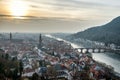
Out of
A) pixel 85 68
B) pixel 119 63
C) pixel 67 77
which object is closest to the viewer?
pixel 67 77

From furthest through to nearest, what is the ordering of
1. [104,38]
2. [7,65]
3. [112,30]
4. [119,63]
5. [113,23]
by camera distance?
1. [113,23]
2. [112,30]
3. [104,38]
4. [119,63]
5. [7,65]

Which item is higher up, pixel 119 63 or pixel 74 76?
pixel 74 76

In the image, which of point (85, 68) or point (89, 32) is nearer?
point (85, 68)

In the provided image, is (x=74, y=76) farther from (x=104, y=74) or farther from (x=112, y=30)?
(x=112, y=30)

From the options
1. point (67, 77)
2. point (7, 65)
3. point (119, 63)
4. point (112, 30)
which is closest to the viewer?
point (67, 77)

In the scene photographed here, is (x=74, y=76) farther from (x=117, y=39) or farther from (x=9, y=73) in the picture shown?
(x=117, y=39)

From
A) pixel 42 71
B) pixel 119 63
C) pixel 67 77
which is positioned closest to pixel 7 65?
pixel 42 71

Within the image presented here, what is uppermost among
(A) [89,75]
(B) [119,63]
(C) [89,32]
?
(A) [89,75]

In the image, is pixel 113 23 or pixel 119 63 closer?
pixel 119 63

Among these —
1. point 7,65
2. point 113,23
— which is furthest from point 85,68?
point 113,23
